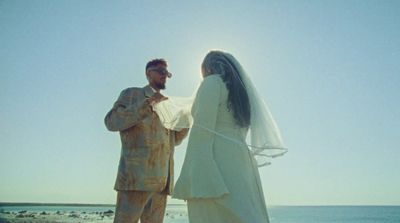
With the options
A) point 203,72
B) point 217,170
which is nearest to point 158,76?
point 203,72

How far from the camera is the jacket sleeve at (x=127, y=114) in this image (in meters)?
4.36

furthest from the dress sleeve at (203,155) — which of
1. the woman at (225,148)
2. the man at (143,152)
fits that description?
the man at (143,152)

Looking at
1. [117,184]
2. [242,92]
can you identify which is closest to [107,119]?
[117,184]

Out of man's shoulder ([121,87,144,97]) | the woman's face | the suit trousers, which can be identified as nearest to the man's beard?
man's shoulder ([121,87,144,97])

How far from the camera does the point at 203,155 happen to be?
144 inches

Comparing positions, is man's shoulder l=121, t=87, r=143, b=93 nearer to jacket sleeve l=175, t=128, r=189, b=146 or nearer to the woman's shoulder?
jacket sleeve l=175, t=128, r=189, b=146

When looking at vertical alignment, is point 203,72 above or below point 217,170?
above

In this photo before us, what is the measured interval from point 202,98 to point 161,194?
1.29 metres

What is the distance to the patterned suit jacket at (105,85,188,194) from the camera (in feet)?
14.4

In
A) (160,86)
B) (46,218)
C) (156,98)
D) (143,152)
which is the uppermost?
(160,86)

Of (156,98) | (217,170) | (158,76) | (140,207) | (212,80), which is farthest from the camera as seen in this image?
(158,76)

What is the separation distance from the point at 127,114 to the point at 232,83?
1084mm

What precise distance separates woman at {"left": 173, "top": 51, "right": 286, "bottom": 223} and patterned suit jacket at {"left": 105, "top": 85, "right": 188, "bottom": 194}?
756 millimetres

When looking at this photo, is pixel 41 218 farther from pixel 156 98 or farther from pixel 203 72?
pixel 203 72
